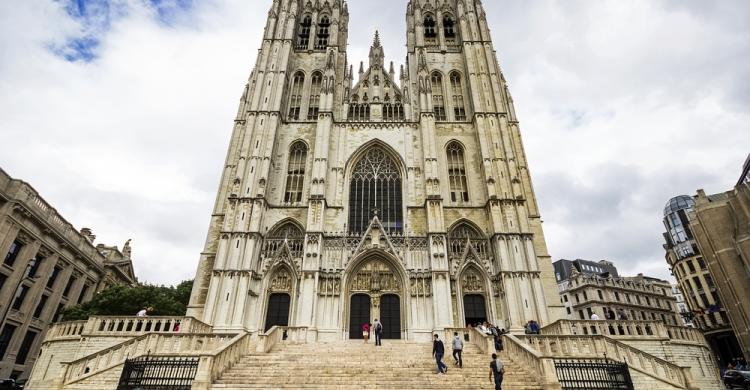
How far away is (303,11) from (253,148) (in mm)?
17134

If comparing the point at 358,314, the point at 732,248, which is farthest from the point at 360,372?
the point at 732,248

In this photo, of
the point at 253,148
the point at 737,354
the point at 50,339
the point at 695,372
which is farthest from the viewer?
the point at 737,354

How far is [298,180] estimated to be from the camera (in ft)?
86.4

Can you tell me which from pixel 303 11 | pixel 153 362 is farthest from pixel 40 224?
pixel 303 11

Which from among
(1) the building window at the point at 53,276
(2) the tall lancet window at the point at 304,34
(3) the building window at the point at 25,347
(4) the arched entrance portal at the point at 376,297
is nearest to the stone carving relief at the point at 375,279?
(4) the arched entrance portal at the point at 376,297

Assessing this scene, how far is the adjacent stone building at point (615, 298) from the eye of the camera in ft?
149

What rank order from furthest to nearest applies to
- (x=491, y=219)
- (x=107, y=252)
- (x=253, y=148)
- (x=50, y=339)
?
(x=107, y=252)
(x=253, y=148)
(x=491, y=219)
(x=50, y=339)

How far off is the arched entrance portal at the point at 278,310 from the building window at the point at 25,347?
17479 millimetres

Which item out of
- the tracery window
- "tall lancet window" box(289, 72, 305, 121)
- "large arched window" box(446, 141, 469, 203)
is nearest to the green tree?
"tall lancet window" box(289, 72, 305, 121)

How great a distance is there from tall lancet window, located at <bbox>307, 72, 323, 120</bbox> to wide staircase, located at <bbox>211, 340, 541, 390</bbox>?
19.2 m

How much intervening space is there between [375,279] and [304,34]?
23459 millimetres

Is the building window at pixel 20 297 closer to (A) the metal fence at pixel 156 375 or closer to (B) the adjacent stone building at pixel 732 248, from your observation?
(A) the metal fence at pixel 156 375

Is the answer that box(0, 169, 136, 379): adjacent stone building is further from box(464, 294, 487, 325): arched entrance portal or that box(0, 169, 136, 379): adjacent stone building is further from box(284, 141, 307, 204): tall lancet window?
box(464, 294, 487, 325): arched entrance portal

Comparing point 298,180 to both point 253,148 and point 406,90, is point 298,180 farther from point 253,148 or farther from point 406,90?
point 406,90
